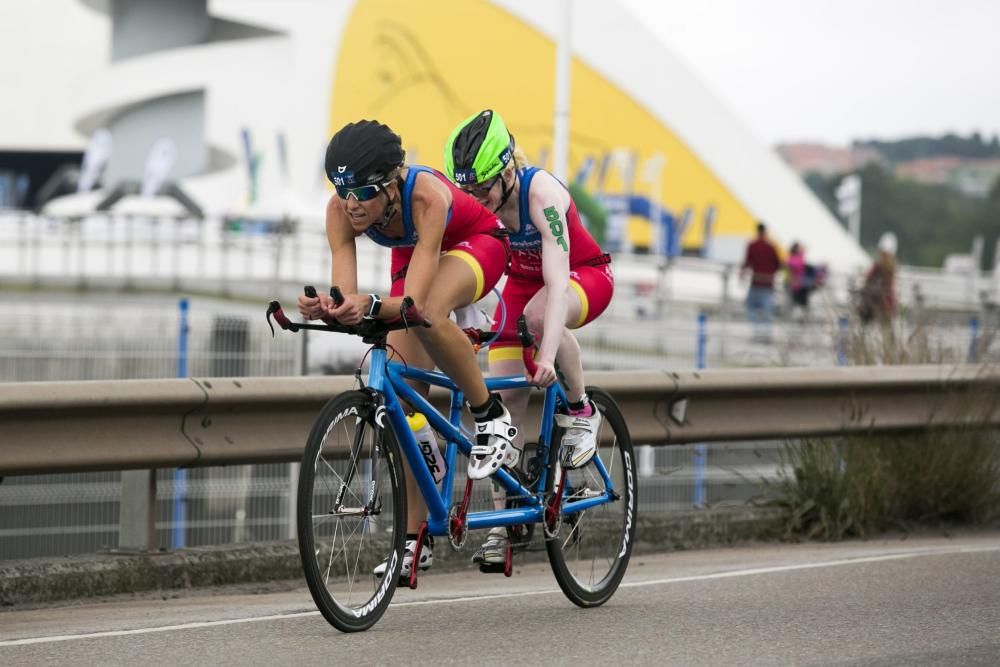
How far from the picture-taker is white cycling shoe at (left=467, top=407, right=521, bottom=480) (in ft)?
21.1

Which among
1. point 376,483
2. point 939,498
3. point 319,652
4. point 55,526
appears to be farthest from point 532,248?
point 55,526

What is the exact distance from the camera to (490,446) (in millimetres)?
6469

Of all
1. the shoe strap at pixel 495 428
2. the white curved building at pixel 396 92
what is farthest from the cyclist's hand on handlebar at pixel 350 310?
the white curved building at pixel 396 92

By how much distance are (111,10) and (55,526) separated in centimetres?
6311

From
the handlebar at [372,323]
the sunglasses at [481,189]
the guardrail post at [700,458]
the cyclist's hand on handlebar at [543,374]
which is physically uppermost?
the sunglasses at [481,189]

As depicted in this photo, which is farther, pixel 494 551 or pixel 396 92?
pixel 396 92

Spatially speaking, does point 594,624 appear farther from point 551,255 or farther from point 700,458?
point 700,458

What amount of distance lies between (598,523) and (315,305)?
2092mm

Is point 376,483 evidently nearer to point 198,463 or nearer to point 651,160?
point 198,463

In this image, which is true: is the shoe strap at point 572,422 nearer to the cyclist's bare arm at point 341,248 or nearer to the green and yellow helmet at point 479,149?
Answer: the green and yellow helmet at point 479,149

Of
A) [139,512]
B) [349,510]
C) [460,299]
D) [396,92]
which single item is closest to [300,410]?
[139,512]

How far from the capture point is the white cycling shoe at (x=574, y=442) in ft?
23.2

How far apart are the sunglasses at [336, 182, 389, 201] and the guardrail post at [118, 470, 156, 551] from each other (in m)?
2.30

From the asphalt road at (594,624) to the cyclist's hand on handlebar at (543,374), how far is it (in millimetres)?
951
